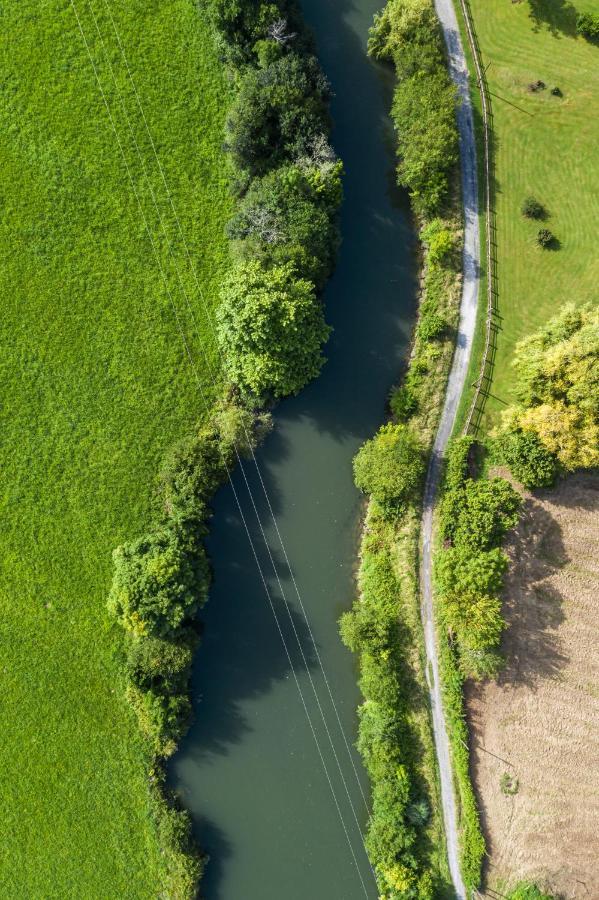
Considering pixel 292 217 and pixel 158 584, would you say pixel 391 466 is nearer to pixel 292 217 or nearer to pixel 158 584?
pixel 158 584

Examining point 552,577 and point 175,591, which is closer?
point 175,591

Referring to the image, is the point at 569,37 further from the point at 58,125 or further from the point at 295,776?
the point at 295,776

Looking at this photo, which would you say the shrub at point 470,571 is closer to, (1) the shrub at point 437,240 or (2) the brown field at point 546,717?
(2) the brown field at point 546,717

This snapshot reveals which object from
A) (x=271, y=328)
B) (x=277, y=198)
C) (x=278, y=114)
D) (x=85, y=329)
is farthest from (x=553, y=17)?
(x=85, y=329)

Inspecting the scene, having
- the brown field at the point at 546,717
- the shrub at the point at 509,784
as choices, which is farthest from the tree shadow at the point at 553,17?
the shrub at the point at 509,784

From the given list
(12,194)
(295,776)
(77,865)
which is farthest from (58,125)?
(77,865)

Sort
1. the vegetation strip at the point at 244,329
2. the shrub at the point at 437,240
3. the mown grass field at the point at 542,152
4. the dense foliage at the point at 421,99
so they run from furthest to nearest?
the mown grass field at the point at 542,152, the shrub at the point at 437,240, the dense foliage at the point at 421,99, the vegetation strip at the point at 244,329
